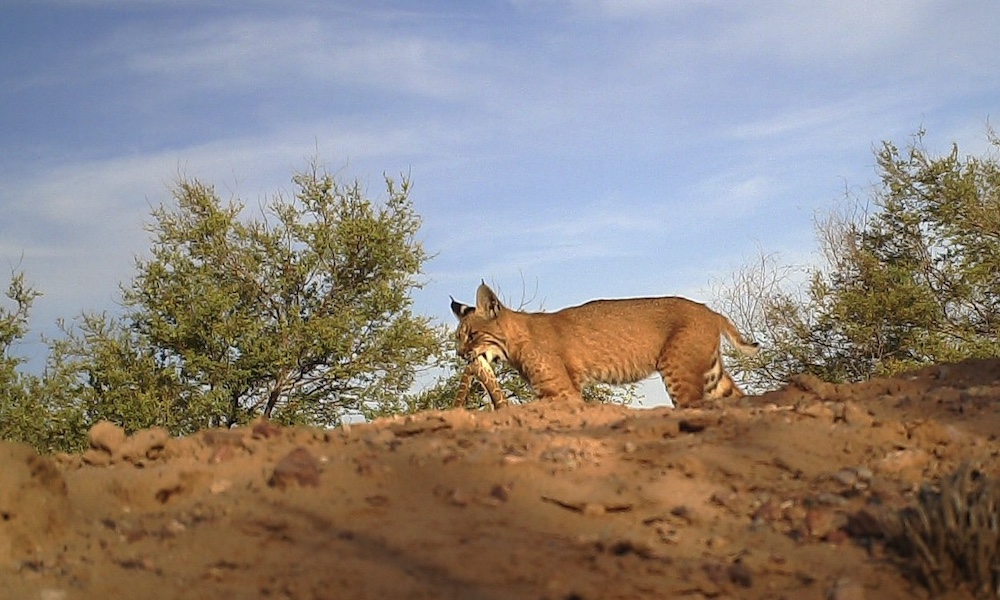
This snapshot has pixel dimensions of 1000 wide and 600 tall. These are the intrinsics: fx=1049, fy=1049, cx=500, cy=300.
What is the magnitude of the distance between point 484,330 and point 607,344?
147 cm

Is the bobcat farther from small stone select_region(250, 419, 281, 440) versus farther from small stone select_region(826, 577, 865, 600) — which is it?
small stone select_region(826, 577, 865, 600)

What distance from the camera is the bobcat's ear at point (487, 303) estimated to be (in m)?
12.4

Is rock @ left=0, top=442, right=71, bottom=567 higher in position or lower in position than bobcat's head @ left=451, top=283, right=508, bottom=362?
lower

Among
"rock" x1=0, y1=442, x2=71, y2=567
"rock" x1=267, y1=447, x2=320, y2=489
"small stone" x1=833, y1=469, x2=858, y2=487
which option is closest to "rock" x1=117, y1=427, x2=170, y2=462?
"rock" x1=0, y1=442, x2=71, y2=567

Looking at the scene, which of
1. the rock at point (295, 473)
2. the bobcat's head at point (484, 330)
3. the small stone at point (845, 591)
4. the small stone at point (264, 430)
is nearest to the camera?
the small stone at point (845, 591)

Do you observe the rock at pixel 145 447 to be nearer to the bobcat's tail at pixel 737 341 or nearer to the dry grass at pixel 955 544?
the dry grass at pixel 955 544

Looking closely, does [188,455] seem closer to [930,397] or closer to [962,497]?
[962,497]

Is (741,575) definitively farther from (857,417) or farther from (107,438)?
(107,438)

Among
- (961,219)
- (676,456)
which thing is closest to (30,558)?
(676,456)

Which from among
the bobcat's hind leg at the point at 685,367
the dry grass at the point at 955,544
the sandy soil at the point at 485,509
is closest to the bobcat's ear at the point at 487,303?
the bobcat's hind leg at the point at 685,367

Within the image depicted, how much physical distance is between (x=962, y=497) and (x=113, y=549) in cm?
343

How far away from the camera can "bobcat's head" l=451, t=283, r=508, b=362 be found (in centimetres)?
1245

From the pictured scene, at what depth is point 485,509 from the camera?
14.6 ft

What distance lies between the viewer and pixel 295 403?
21.7 meters
